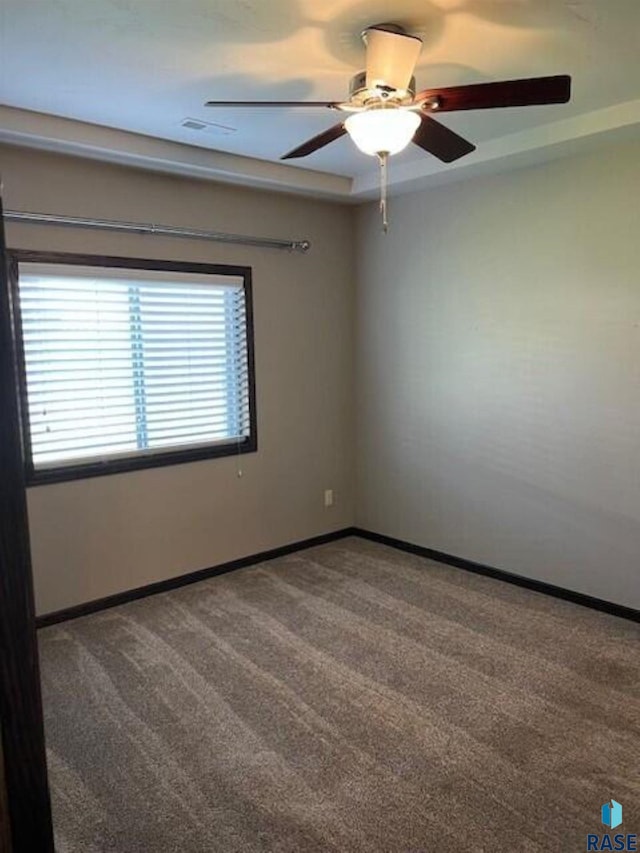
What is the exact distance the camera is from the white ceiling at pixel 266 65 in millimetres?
2002

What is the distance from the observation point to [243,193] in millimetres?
4016

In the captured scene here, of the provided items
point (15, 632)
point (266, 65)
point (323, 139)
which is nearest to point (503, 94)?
point (323, 139)

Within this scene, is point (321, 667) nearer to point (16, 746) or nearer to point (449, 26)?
Result: point (16, 746)

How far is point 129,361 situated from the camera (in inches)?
141

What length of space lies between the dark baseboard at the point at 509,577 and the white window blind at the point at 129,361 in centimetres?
142

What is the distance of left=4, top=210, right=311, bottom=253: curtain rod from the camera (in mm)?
3184

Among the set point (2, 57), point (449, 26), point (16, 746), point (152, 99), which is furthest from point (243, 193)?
point (16, 746)

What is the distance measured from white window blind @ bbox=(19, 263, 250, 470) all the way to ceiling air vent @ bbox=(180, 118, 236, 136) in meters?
0.88

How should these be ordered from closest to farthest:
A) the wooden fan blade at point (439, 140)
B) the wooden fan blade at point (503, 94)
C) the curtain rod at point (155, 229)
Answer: the wooden fan blade at point (503, 94)
the wooden fan blade at point (439, 140)
the curtain rod at point (155, 229)

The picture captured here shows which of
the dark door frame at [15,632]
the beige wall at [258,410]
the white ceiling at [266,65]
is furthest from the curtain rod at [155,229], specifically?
the dark door frame at [15,632]

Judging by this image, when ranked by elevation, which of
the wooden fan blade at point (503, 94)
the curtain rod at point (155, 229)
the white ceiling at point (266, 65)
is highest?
the white ceiling at point (266, 65)

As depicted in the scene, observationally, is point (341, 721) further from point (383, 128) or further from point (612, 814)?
point (383, 128)

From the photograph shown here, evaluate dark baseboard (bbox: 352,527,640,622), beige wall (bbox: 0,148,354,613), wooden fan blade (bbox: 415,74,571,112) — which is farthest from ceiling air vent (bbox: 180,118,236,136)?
dark baseboard (bbox: 352,527,640,622)

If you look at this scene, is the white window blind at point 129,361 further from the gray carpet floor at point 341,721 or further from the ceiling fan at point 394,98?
the ceiling fan at point 394,98
